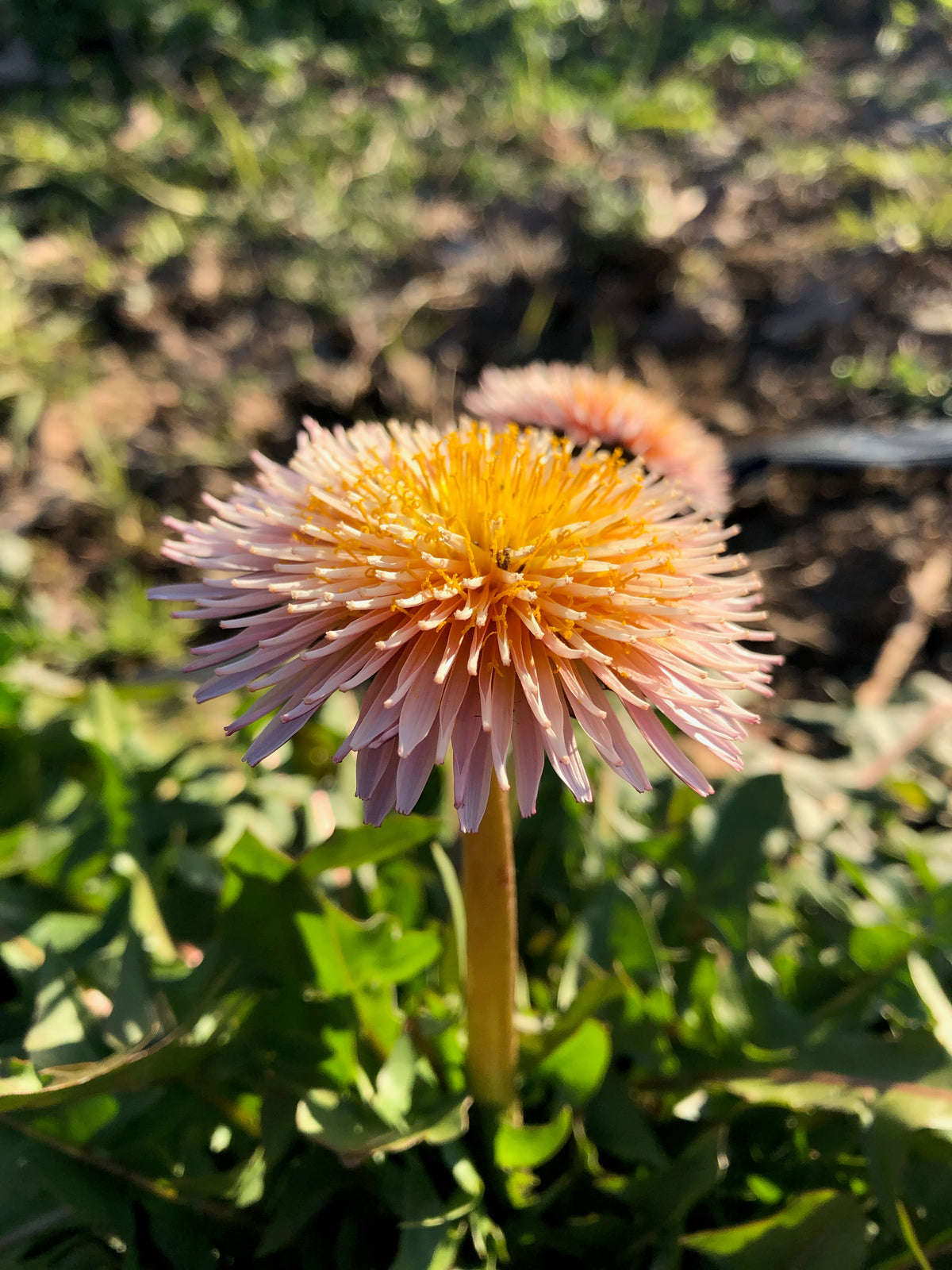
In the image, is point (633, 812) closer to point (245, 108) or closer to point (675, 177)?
point (675, 177)

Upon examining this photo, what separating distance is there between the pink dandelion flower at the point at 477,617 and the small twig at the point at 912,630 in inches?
68.4

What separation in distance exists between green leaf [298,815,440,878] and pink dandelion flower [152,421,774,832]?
12.3 inches

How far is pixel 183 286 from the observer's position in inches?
185

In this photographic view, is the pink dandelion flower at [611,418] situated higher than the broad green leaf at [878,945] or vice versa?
the pink dandelion flower at [611,418]

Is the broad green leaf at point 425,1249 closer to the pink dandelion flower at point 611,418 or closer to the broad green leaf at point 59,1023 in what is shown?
the broad green leaf at point 59,1023

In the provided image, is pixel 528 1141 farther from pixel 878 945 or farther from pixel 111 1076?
pixel 878 945

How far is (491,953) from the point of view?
111 centimetres

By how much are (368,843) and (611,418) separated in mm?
1448

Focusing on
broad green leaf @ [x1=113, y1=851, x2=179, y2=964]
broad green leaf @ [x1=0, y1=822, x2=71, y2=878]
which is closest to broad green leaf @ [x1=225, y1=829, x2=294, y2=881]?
broad green leaf @ [x1=113, y1=851, x2=179, y2=964]

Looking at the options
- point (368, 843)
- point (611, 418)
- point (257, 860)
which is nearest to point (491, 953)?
point (368, 843)

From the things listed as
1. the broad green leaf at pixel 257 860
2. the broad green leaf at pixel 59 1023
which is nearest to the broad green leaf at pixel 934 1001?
the broad green leaf at pixel 257 860

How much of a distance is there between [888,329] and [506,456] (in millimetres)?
3718

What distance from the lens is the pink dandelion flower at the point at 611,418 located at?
87.9 inches

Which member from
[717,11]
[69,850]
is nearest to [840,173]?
[717,11]
